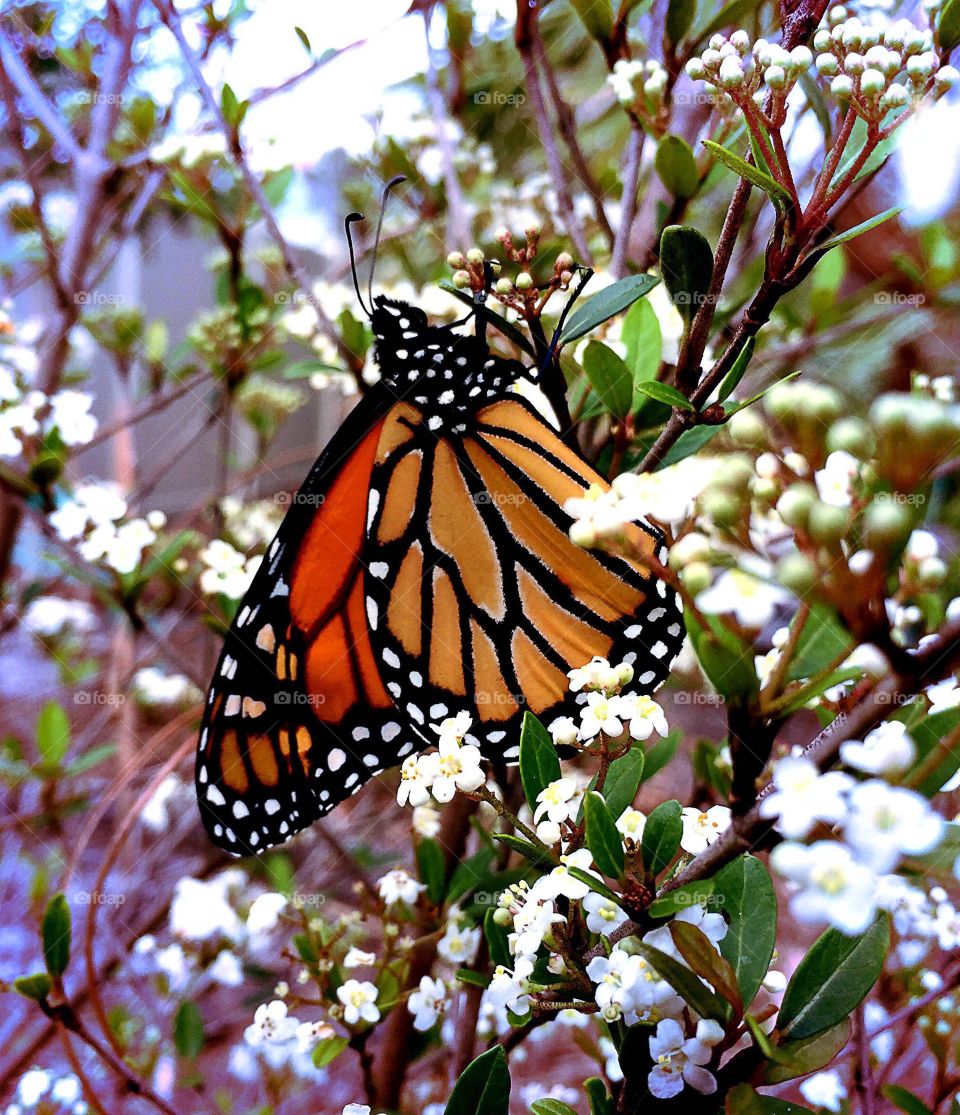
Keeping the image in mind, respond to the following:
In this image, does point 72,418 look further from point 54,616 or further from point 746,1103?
point 746,1103

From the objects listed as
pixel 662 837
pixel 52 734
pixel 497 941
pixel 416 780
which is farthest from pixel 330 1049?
pixel 52 734

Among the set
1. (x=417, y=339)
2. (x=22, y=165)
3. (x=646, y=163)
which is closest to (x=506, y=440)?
(x=417, y=339)

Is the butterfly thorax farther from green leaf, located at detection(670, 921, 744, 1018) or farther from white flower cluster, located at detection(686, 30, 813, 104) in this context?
green leaf, located at detection(670, 921, 744, 1018)

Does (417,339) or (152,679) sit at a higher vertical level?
(152,679)

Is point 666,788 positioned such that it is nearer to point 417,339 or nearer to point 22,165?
point 417,339

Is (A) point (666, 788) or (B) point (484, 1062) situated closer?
(B) point (484, 1062)

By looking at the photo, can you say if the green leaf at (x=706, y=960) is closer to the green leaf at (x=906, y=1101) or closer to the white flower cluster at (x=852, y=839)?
the white flower cluster at (x=852, y=839)
